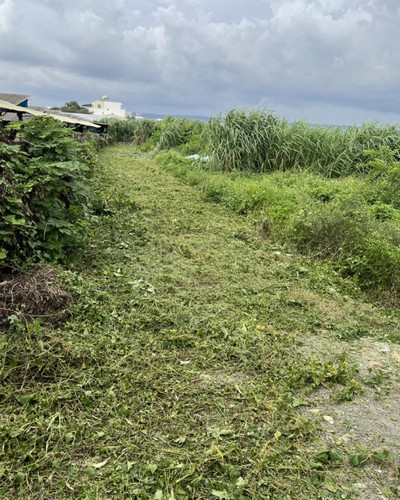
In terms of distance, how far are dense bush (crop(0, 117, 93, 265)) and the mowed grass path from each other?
0.33m

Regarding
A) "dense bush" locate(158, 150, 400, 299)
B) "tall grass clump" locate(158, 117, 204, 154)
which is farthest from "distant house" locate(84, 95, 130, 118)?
"dense bush" locate(158, 150, 400, 299)

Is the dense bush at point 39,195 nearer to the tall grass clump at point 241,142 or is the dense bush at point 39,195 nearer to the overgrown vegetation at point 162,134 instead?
the tall grass clump at point 241,142

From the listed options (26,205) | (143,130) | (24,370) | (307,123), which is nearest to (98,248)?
(26,205)

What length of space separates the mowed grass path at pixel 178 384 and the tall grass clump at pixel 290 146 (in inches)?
191

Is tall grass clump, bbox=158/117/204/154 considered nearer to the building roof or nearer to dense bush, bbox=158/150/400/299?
dense bush, bbox=158/150/400/299

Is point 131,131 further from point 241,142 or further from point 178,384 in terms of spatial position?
point 178,384

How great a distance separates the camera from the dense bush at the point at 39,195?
2668 mm

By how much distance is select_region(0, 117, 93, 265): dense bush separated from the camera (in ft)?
8.75

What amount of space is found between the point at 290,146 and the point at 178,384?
23.1ft

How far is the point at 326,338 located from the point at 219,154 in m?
6.15

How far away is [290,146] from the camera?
27.0ft

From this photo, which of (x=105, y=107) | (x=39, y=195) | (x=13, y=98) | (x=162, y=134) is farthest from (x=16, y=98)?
(x=105, y=107)

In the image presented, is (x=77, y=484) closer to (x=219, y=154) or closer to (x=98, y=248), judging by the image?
(x=98, y=248)

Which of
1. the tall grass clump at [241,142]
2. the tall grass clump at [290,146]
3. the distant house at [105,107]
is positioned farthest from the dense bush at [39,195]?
the distant house at [105,107]
